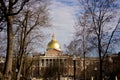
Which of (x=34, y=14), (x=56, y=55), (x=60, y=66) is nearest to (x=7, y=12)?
(x=34, y=14)

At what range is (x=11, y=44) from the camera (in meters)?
18.3

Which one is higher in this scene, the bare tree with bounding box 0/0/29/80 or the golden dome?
the bare tree with bounding box 0/0/29/80

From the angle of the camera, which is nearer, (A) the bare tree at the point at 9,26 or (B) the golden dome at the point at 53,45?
(A) the bare tree at the point at 9,26

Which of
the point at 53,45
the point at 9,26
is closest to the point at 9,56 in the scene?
the point at 9,26

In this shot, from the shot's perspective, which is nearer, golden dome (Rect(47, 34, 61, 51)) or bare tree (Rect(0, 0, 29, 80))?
bare tree (Rect(0, 0, 29, 80))

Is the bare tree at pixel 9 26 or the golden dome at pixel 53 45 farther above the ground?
the bare tree at pixel 9 26

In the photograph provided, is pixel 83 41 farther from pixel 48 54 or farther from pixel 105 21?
pixel 48 54

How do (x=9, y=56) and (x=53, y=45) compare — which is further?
(x=53, y=45)

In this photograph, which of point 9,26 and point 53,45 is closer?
point 9,26

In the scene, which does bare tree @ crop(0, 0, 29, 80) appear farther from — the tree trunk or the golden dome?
the golden dome

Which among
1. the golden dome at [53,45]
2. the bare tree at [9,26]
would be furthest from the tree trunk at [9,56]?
the golden dome at [53,45]

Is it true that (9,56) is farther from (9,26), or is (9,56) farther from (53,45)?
(53,45)

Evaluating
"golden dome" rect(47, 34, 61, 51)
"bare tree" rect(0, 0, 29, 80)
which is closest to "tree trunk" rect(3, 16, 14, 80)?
"bare tree" rect(0, 0, 29, 80)

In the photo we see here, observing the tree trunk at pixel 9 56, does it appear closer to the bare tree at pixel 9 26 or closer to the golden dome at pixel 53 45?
the bare tree at pixel 9 26
